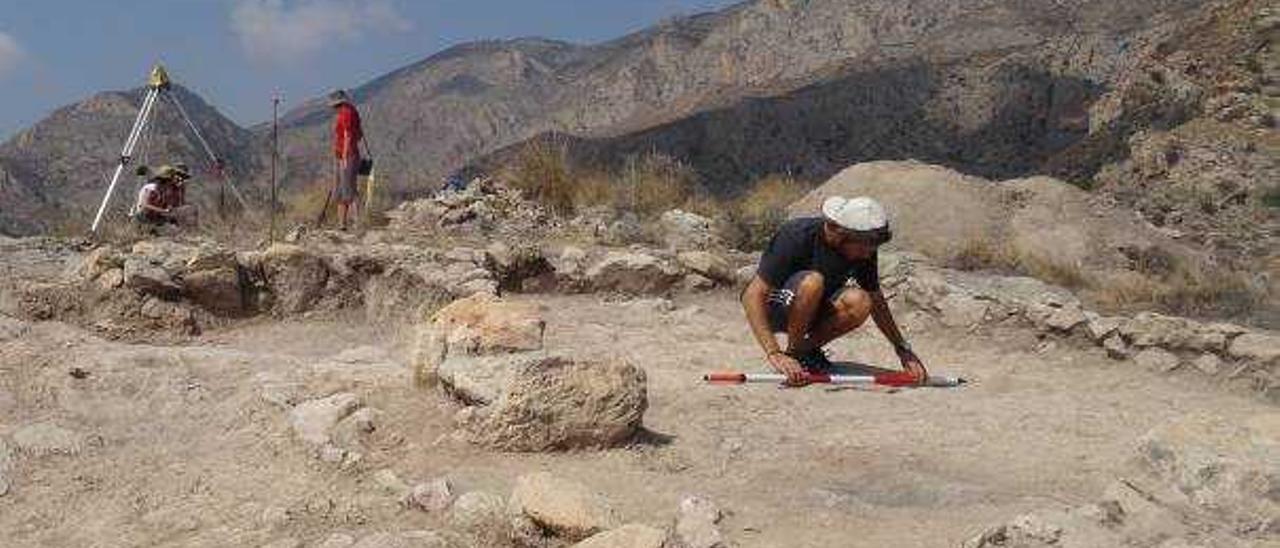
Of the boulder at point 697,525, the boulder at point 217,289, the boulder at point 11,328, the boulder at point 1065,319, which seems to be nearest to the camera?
the boulder at point 697,525

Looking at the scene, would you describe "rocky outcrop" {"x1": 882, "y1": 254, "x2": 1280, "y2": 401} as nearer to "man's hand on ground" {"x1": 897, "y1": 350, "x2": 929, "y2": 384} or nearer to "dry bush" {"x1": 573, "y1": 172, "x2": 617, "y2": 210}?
Result: "man's hand on ground" {"x1": 897, "y1": 350, "x2": 929, "y2": 384}

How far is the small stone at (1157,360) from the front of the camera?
21.9 feet

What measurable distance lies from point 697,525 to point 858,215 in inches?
88.2

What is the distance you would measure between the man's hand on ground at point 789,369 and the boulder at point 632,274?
307 centimetres

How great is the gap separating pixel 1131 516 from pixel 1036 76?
43.9 m

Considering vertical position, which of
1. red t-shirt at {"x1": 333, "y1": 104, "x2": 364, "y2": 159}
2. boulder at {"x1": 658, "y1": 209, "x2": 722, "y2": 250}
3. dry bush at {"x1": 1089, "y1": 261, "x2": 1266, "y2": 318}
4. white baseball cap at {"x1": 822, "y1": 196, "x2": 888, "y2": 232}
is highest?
red t-shirt at {"x1": 333, "y1": 104, "x2": 364, "y2": 159}

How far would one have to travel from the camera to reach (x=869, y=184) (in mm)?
13594

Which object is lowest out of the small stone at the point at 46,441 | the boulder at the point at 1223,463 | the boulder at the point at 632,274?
the boulder at the point at 1223,463

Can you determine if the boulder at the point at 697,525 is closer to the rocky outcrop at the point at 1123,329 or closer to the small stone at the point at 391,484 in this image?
the small stone at the point at 391,484

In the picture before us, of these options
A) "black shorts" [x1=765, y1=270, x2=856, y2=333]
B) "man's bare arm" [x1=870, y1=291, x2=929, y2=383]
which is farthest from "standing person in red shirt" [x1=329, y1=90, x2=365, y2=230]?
"man's bare arm" [x1=870, y1=291, x2=929, y2=383]

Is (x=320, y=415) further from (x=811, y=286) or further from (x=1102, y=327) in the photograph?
(x=1102, y=327)

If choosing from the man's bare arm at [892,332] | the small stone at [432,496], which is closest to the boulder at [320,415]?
the small stone at [432,496]

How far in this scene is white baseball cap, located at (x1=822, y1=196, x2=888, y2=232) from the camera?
561 cm

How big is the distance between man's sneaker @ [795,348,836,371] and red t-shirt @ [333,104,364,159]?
5925 mm
